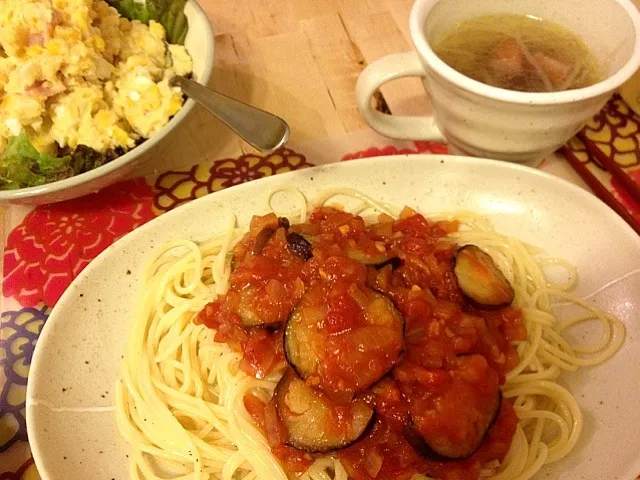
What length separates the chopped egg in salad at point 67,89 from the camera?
9.36ft

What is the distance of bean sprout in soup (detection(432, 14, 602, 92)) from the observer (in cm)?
288

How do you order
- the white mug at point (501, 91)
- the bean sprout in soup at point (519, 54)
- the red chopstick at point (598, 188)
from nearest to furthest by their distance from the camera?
the white mug at point (501, 91) < the red chopstick at point (598, 188) < the bean sprout in soup at point (519, 54)

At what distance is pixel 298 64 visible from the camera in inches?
152

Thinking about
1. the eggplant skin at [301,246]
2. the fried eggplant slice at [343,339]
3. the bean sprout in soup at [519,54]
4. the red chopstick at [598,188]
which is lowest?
the eggplant skin at [301,246]

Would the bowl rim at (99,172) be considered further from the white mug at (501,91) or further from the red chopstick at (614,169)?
the red chopstick at (614,169)

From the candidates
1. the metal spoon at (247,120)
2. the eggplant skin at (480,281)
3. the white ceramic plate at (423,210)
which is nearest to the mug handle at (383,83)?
the white ceramic plate at (423,210)

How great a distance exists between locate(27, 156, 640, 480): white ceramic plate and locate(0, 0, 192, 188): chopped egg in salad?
59 cm

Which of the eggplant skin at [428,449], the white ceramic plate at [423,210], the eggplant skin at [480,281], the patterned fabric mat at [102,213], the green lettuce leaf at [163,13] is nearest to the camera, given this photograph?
the eggplant skin at [428,449]

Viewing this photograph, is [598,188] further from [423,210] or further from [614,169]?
[423,210]

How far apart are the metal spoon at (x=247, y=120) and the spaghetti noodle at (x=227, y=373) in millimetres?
344

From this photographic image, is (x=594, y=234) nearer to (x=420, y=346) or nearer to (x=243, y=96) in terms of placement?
(x=420, y=346)

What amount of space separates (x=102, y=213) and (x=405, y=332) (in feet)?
5.93

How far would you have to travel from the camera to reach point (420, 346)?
7.02 ft

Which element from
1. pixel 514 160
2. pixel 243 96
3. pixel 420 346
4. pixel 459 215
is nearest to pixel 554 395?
pixel 420 346
